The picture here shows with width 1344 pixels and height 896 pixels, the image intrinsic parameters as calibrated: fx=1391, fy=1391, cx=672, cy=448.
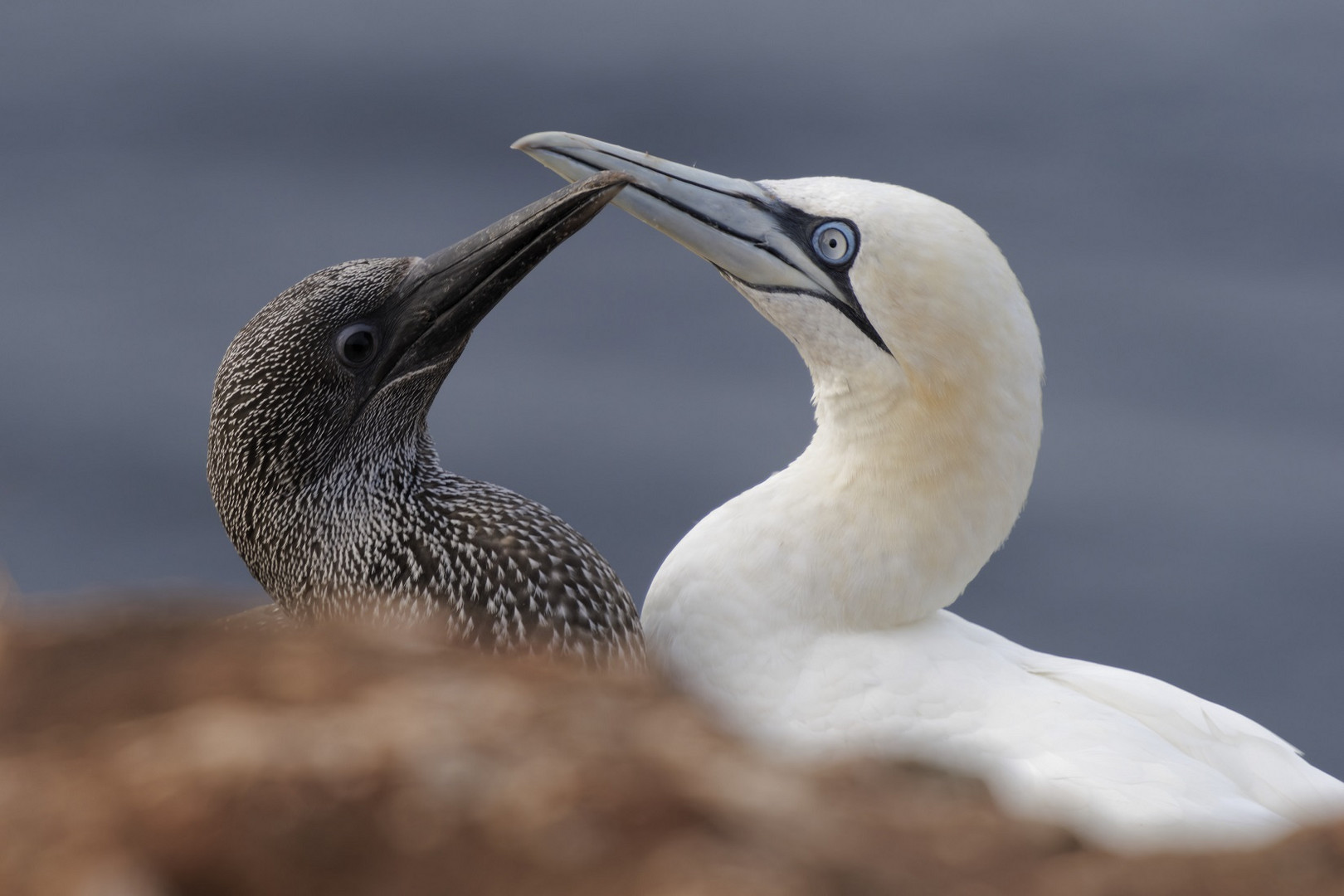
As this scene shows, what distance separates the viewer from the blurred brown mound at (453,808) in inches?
45.7

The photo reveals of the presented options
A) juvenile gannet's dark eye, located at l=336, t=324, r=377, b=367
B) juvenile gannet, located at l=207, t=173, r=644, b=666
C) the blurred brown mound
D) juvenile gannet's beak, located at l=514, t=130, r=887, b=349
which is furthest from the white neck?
the blurred brown mound

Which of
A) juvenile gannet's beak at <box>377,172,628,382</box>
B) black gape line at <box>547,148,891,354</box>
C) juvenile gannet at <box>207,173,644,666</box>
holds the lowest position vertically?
juvenile gannet at <box>207,173,644,666</box>

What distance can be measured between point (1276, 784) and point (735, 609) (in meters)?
1.54

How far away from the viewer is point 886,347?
3730 millimetres

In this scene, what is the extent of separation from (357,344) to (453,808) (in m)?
2.74

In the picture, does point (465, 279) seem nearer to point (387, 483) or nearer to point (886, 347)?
point (387, 483)

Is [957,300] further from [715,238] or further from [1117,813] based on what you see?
[1117,813]

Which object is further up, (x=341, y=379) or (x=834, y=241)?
(x=834, y=241)

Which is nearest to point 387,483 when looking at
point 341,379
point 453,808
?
point 341,379

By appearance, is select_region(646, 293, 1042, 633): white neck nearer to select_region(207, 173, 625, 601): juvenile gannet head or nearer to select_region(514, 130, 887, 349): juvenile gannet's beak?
select_region(514, 130, 887, 349): juvenile gannet's beak

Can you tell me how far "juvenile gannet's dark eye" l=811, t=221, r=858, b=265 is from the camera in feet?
12.2

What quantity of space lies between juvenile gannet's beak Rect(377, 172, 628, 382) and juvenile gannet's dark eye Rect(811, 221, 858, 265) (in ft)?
1.80

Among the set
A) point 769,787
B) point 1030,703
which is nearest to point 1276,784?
point 1030,703

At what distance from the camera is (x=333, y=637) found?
5.34 feet
